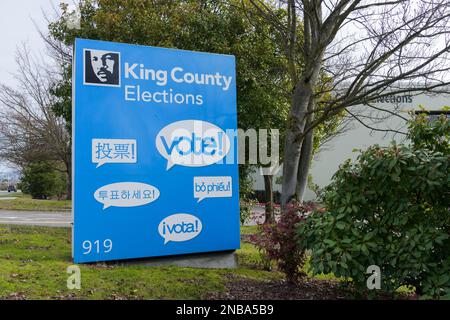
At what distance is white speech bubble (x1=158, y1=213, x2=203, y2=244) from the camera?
24.3ft

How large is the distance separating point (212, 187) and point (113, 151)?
1.80m

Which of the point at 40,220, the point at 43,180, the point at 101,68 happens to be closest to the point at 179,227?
the point at 101,68

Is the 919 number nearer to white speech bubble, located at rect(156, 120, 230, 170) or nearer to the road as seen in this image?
white speech bubble, located at rect(156, 120, 230, 170)

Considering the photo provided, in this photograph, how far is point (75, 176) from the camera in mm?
6742

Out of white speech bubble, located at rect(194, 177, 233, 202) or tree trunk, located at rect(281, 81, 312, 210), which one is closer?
white speech bubble, located at rect(194, 177, 233, 202)

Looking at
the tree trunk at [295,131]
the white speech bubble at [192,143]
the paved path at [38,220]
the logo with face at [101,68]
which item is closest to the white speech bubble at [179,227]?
the white speech bubble at [192,143]

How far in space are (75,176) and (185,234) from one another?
199cm

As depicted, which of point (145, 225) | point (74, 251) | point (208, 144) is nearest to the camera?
point (74, 251)

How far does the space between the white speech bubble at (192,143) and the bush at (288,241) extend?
1.81 metres

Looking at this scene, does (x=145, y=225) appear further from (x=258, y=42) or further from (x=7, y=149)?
(x=7, y=149)

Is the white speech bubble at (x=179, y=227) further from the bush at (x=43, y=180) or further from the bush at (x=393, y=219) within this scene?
the bush at (x=43, y=180)

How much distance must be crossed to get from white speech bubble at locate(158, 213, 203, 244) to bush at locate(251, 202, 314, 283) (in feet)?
4.69

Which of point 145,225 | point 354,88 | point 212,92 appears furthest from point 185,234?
point 354,88

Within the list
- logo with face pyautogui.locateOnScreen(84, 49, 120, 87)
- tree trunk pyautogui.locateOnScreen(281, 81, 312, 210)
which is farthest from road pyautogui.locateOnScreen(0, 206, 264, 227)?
logo with face pyautogui.locateOnScreen(84, 49, 120, 87)
